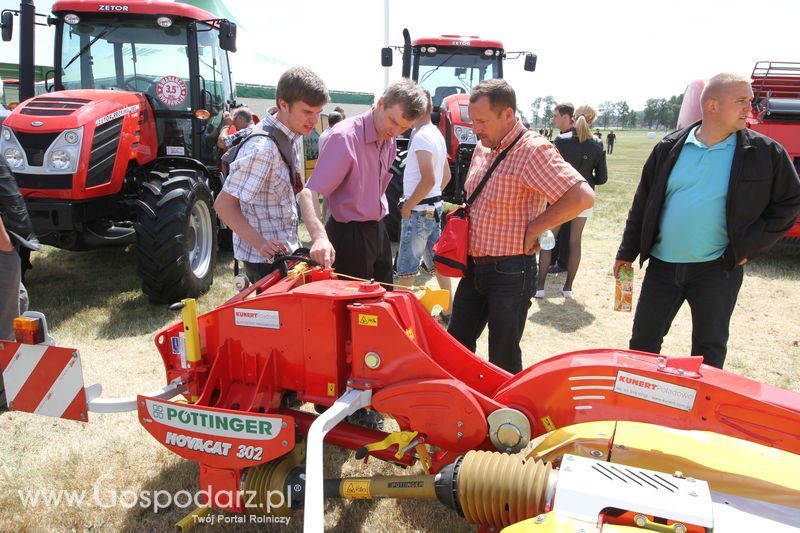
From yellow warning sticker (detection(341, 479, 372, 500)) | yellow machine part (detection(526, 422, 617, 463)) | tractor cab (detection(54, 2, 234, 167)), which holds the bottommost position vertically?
yellow warning sticker (detection(341, 479, 372, 500))

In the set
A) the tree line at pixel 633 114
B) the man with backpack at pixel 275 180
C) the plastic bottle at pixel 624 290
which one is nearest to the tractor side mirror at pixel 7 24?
the man with backpack at pixel 275 180

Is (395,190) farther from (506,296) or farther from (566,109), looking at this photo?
(506,296)

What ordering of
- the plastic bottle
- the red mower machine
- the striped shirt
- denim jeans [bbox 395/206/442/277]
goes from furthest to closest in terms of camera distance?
denim jeans [bbox 395/206/442/277] < the plastic bottle < the striped shirt < the red mower machine

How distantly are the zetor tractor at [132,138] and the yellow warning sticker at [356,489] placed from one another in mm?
3479

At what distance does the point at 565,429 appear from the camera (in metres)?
2.22

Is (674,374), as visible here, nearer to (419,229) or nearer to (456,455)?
(456,455)

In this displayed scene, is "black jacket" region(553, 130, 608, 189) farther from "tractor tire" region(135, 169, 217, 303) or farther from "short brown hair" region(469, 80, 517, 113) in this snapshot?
"tractor tire" region(135, 169, 217, 303)

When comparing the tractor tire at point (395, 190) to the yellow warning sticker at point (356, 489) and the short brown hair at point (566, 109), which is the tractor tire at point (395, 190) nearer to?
the short brown hair at point (566, 109)

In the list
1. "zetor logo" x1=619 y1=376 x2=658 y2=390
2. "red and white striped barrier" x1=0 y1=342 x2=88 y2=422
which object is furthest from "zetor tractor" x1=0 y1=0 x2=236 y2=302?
"zetor logo" x1=619 y1=376 x2=658 y2=390

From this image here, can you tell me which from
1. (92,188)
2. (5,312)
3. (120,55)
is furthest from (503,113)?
(120,55)

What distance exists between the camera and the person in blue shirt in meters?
2.69

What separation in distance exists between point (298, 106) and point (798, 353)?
4.55 m

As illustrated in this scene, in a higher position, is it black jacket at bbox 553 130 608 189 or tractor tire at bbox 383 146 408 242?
black jacket at bbox 553 130 608 189

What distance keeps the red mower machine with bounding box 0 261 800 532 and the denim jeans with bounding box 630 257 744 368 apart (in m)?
0.93
